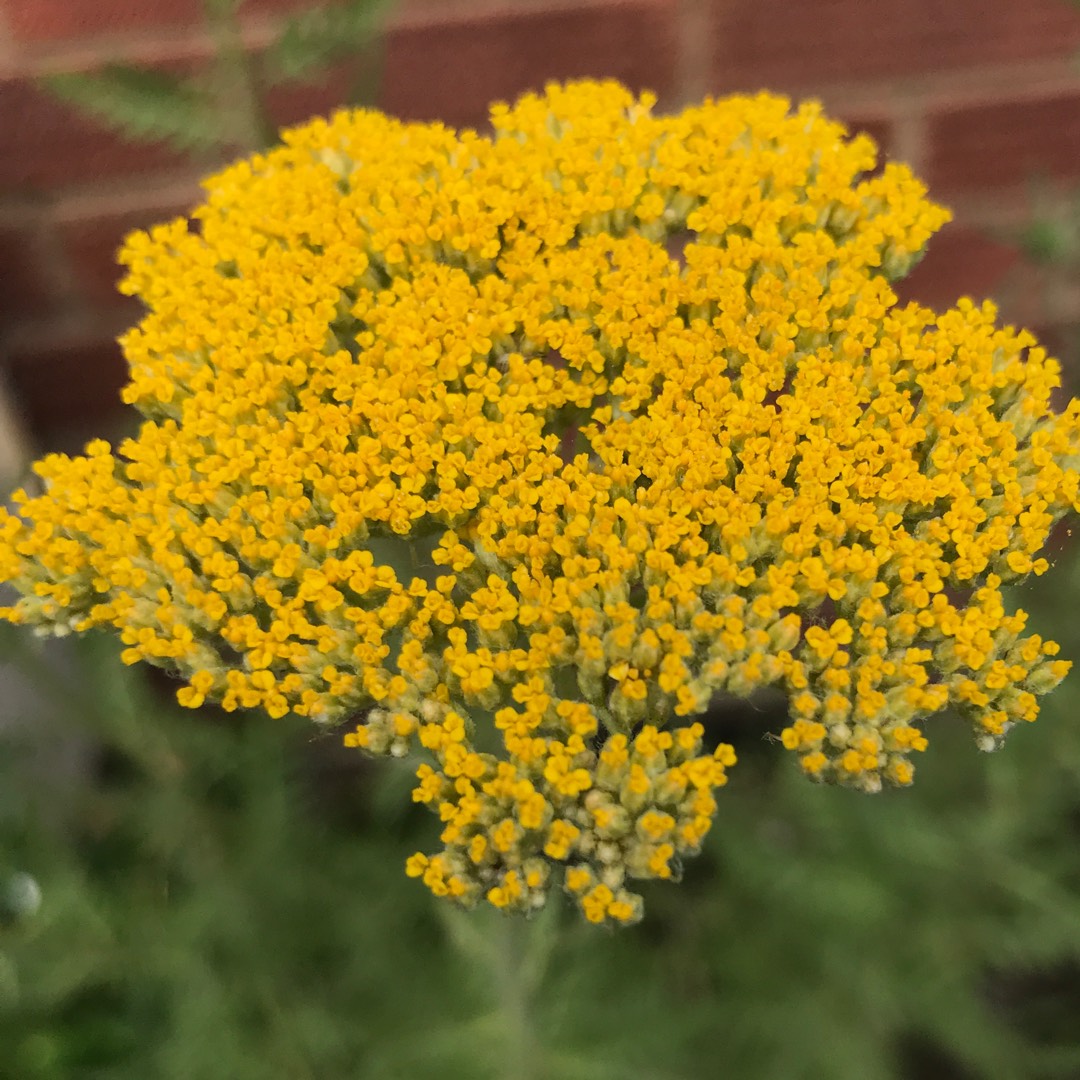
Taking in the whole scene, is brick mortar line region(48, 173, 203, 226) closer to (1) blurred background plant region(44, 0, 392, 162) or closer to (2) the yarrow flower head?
(1) blurred background plant region(44, 0, 392, 162)

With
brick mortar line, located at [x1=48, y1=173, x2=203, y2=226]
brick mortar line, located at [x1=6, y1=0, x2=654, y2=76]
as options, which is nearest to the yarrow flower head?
brick mortar line, located at [x1=6, y1=0, x2=654, y2=76]

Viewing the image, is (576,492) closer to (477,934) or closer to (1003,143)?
(477,934)

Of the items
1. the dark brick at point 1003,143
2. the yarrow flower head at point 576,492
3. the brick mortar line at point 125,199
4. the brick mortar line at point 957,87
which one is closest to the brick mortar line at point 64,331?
the brick mortar line at point 125,199

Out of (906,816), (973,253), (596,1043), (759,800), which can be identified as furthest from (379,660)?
(973,253)

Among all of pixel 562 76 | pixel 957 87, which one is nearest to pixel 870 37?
pixel 957 87

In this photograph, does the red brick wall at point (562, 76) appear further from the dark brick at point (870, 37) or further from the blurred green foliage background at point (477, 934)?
the blurred green foliage background at point (477, 934)
